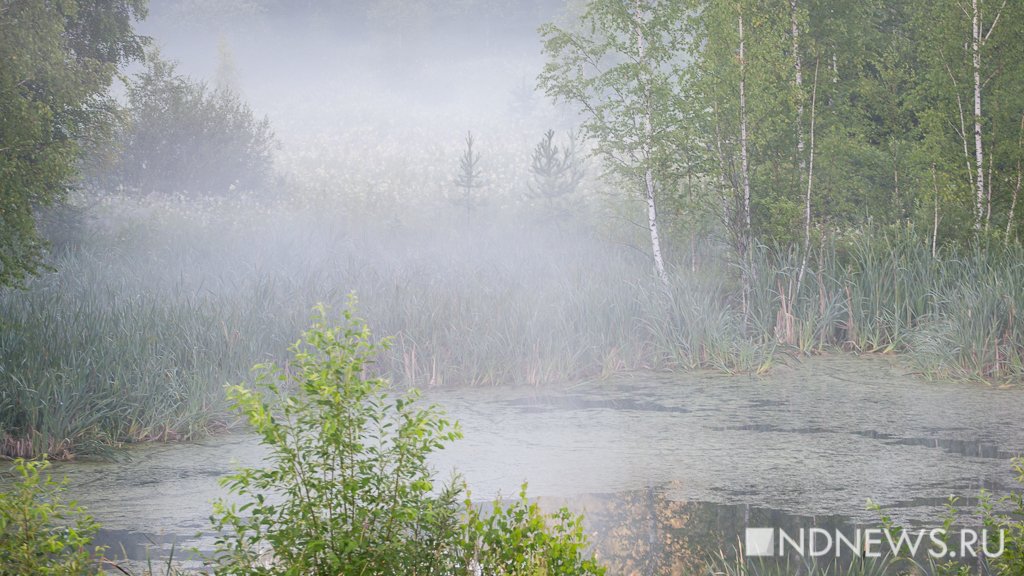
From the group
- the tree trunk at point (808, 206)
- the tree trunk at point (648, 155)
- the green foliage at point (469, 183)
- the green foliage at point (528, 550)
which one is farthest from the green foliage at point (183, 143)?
the green foliage at point (528, 550)

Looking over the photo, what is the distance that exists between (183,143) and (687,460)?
51.1ft

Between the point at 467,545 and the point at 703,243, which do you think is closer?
the point at 467,545

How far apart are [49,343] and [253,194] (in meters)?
13.1

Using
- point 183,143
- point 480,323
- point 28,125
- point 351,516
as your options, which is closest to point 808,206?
point 480,323

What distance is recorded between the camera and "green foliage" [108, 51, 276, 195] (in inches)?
731

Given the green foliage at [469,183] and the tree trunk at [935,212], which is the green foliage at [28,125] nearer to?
the tree trunk at [935,212]

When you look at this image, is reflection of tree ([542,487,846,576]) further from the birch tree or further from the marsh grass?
the birch tree

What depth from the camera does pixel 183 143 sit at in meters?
19.2

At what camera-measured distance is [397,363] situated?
897cm

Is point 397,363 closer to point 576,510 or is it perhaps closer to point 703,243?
point 576,510

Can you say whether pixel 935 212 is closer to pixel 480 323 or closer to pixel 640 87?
pixel 640 87

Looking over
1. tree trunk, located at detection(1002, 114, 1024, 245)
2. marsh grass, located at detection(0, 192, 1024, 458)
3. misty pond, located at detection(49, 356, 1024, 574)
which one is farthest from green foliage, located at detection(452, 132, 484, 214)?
misty pond, located at detection(49, 356, 1024, 574)

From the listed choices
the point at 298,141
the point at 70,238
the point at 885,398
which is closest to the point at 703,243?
the point at 885,398

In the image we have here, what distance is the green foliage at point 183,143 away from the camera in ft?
60.9
